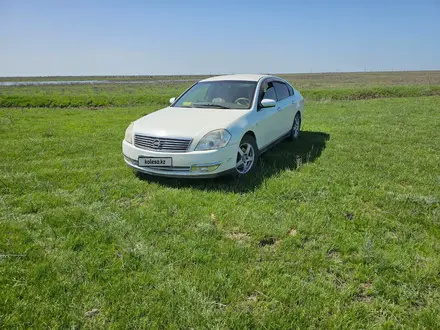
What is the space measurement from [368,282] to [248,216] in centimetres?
150

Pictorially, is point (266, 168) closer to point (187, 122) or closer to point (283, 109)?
point (187, 122)

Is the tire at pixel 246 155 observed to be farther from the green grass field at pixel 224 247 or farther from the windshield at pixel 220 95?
the windshield at pixel 220 95

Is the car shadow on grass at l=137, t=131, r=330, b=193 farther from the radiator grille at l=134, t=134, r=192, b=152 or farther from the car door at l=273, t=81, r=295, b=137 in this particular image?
the radiator grille at l=134, t=134, r=192, b=152

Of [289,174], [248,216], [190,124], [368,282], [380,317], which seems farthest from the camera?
[289,174]

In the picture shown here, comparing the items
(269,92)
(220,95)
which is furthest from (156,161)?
(269,92)

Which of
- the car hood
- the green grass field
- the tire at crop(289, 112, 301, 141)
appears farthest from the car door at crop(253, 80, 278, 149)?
the tire at crop(289, 112, 301, 141)

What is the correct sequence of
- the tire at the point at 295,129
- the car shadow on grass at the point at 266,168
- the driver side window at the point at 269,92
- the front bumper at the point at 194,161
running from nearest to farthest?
the front bumper at the point at 194,161 < the car shadow on grass at the point at 266,168 < the driver side window at the point at 269,92 < the tire at the point at 295,129

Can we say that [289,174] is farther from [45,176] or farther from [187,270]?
[45,176]

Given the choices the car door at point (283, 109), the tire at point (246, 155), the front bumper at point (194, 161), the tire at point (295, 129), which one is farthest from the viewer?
the tire at point (295, 129)

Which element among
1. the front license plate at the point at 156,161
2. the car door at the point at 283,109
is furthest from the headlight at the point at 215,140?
the car door at the point at 283,109

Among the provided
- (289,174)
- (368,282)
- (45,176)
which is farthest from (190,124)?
(368,282)

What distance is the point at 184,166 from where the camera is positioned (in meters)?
4.55

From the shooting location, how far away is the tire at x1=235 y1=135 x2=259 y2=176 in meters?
5.05

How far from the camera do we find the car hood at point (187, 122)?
4.66 metres
